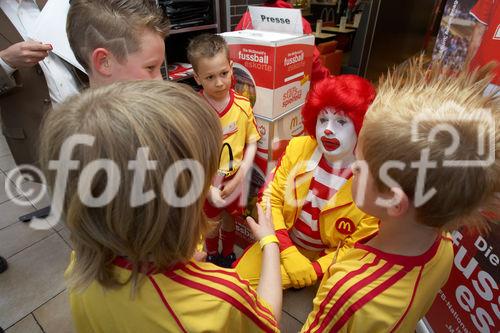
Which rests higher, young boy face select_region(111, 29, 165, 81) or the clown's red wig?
young boy face select_region(111, 29, 165, 81)

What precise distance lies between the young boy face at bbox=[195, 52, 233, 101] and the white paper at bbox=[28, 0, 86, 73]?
505mm

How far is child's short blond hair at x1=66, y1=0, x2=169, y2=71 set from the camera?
92 centimetres

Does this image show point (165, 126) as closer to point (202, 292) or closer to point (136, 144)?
point (136, 144)

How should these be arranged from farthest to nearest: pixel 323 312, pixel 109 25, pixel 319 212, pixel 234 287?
pixel 319 212, pixel 109 25, pixel 323 312, pixel 234 287

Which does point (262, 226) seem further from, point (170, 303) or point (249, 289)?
point (170, 303)

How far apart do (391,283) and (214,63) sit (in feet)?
3.62

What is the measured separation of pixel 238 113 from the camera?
1.43 m

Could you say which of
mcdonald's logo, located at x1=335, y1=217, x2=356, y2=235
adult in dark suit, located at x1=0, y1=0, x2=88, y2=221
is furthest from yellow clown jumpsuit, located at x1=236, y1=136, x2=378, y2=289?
adult in dark suit, located at x1=0, y1=0, x2=88, y2=221

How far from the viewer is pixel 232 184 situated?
1451mm

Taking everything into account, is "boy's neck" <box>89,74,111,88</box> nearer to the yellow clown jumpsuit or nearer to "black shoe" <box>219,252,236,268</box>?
the yellow clown jumpsuit

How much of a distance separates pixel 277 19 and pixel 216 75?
1.48 ft

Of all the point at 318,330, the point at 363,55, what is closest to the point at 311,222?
the point at 318,330

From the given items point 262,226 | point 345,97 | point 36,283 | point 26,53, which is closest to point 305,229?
point 262,226

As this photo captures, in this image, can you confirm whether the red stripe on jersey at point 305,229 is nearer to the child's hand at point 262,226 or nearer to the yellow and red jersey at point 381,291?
the child's hand at point 262,226
